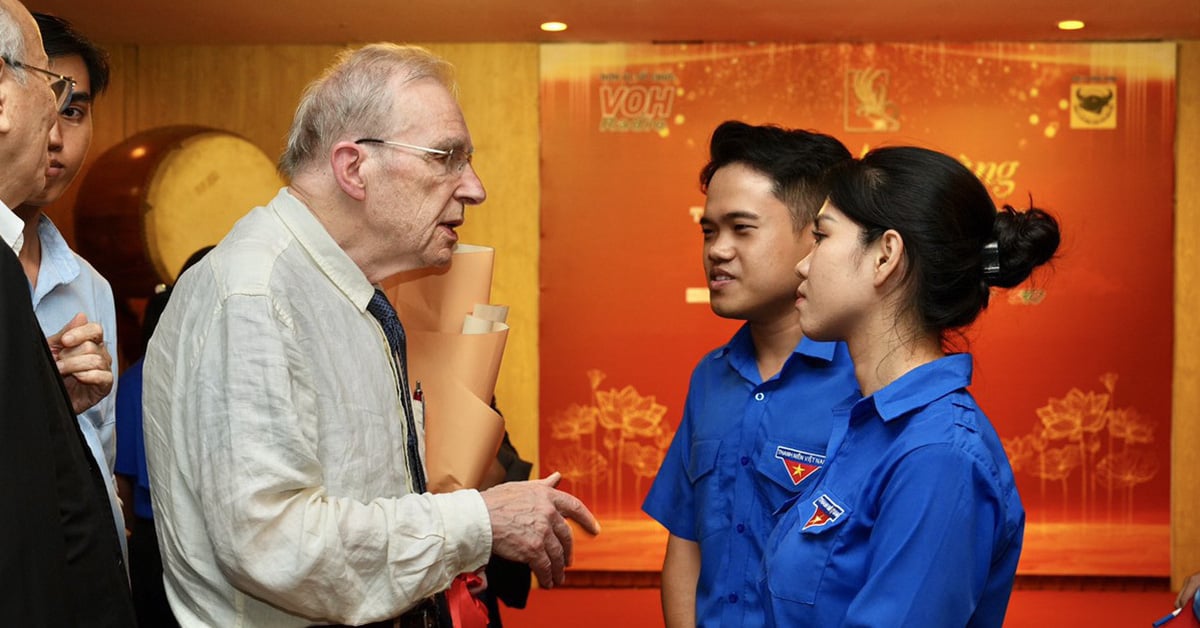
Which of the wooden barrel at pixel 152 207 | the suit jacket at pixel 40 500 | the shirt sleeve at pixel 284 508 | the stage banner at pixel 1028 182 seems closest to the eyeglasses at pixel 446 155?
the shirt sleeve at pixel 284 508

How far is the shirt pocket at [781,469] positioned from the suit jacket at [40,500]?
44.5 inches

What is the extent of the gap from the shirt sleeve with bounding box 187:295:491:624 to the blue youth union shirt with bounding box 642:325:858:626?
69cm

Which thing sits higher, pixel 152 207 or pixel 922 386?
pixel 152 207

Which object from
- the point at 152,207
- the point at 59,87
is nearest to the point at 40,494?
the point at 59,87

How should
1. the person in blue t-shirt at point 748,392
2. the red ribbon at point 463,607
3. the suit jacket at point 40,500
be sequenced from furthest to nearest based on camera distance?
the person in blue t-shirt at point 748,392, the red ribbon at point 463,607, the suit jacket at point 40,500

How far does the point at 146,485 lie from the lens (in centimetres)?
277

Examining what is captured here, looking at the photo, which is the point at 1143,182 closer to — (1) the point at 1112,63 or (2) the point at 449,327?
(1) the point at 1112,63

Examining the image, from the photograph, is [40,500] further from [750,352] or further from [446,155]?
[750,352]

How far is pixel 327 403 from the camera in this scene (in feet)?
4.88

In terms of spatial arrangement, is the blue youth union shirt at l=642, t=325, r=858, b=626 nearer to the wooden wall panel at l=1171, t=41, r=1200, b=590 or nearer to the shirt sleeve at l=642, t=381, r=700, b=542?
the shirt sleeve at l=642, t=381, r=700, b=542

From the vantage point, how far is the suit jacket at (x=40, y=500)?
104 cm

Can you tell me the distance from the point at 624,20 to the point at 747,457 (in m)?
3.38

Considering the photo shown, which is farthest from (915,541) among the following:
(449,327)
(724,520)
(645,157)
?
(645,157)

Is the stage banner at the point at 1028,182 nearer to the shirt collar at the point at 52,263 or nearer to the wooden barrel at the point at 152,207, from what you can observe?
the wooden barrel at the point at 152,207
